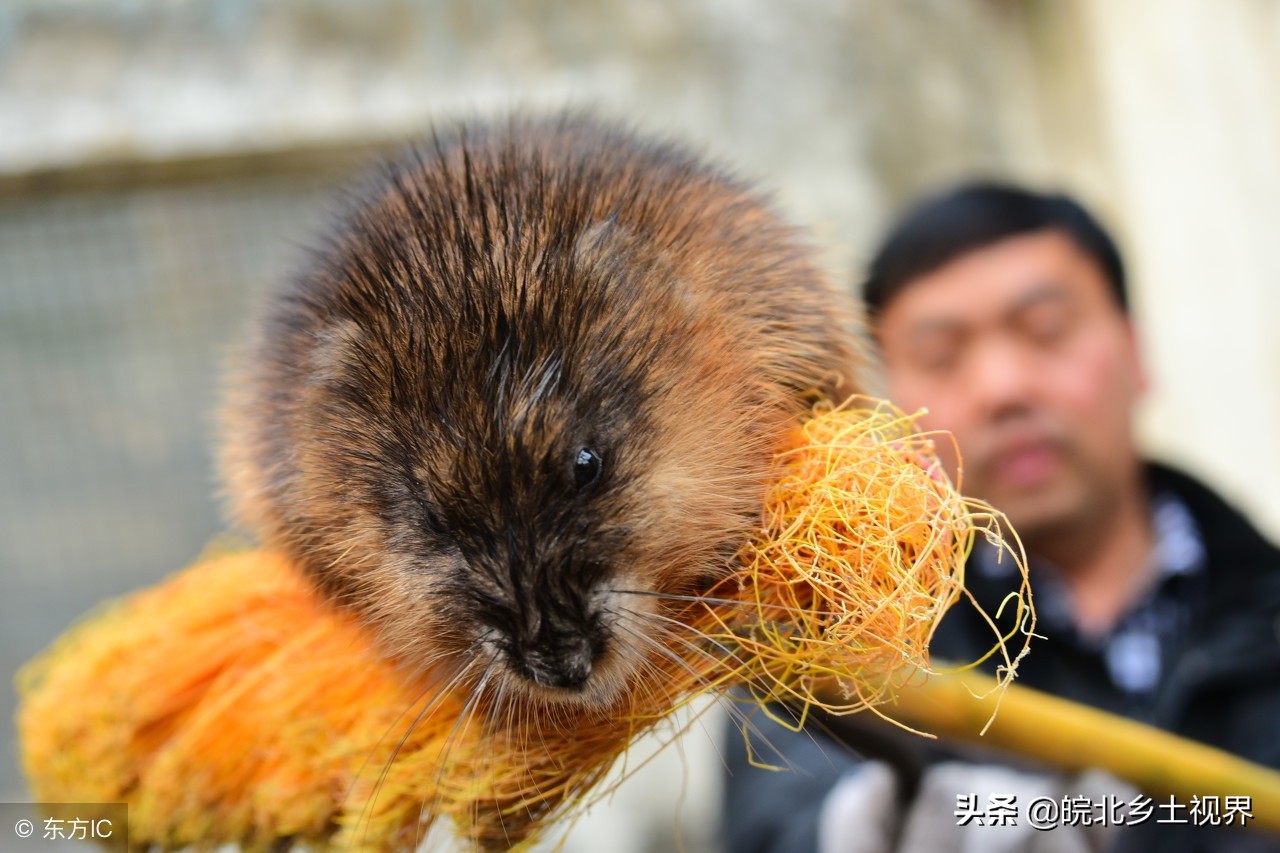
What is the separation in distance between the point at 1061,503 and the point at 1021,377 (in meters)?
0.22

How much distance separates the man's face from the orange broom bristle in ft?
2.26

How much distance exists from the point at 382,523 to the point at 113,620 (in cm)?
53

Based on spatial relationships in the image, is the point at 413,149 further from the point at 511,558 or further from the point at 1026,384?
the point at 1026,384

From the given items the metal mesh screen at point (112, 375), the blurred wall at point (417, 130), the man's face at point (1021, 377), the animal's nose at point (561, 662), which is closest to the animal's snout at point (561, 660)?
the animal's nose at point (561, 662)

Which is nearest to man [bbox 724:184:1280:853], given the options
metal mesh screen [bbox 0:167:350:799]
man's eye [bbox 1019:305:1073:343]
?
man's eye [bbox 1019:305:1073:343]

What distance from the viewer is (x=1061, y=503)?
1504mm

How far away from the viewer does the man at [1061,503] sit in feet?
4.66

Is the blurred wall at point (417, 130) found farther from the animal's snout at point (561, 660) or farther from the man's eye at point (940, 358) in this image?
the animal's snout at point (561, 660)

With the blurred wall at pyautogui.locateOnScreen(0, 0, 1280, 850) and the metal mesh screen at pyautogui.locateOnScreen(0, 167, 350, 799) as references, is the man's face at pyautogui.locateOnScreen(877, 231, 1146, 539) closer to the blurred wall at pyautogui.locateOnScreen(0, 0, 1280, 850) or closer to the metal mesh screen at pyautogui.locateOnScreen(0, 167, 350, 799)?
the blurred wall at pyautogui.locateOnScreen(0, 0, 1280, 850)

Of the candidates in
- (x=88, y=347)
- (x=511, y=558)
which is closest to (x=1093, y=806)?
(x=511, y=558)

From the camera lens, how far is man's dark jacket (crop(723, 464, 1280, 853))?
1381 mm

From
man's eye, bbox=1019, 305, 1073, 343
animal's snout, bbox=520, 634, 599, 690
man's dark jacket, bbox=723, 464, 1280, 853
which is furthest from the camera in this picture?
man's eye, bbox=1019, 305, 1073, 343

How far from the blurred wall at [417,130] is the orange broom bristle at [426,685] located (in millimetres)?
1818

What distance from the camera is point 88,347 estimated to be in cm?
274
